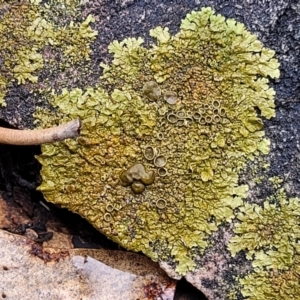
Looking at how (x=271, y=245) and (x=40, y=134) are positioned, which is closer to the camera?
(x=40, y=134)

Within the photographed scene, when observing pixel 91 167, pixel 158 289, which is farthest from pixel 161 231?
pixel 91 167

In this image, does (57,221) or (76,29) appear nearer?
(76,29)

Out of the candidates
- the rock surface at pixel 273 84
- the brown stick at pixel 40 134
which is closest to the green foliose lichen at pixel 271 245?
the rock surface at pixel 273 84

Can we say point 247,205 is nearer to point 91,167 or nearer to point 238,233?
point 238,233

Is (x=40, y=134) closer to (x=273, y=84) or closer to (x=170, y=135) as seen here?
(x=170, y=135)

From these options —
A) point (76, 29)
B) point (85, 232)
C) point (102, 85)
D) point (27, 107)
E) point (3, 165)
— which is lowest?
point (85, 232)

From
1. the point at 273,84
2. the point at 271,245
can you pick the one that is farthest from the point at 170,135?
the point at 271,245
